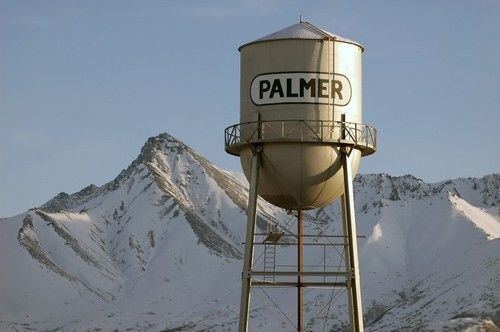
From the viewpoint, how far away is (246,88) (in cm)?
5272

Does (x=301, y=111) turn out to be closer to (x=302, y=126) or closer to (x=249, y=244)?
(x=302, y=126)

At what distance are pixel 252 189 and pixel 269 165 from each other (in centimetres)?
105

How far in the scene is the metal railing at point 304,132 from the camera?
5153cm

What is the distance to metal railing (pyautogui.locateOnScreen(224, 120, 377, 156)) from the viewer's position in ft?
169

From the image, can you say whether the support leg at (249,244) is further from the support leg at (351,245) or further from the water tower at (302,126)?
the support leg at (351,245)

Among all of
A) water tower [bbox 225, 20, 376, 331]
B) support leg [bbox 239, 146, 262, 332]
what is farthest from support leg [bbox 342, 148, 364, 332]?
support leg [bbox 239, 146, 262, 332]

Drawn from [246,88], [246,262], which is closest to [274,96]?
[246,88]

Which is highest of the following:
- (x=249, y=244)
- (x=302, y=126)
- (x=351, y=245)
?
(x=302, y=126)

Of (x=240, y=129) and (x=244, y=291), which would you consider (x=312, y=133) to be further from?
(x=244, y=291)

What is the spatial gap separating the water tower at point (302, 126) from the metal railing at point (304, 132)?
3 centimetres

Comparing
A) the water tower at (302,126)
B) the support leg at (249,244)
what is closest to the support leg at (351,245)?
the water tower at (302,126)

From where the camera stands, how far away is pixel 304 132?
51.5 metres

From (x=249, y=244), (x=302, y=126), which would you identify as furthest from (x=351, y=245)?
(x=302, y=126)

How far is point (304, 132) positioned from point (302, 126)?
8.7 inches
